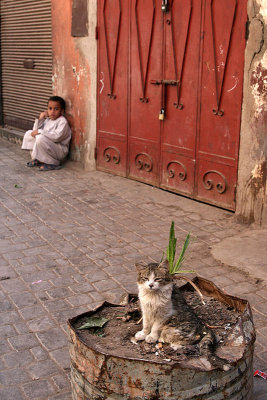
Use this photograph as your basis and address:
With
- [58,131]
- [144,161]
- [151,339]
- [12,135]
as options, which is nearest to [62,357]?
[151,339]

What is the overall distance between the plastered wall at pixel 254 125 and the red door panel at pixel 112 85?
2398 millimetres

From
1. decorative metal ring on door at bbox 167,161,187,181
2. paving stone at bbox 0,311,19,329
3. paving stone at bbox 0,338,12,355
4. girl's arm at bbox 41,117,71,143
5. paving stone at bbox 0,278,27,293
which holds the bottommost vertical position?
paving stone at bbox 0,338,12,355

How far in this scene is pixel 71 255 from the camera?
223 inches

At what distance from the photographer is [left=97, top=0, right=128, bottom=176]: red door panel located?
8195 mm

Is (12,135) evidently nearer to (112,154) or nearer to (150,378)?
(112,154)

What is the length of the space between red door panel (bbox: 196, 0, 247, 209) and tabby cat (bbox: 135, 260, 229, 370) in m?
3.98

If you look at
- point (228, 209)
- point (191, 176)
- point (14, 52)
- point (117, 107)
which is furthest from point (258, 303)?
point (14, 52)

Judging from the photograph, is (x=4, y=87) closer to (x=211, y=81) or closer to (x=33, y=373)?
(x=211, y=81)

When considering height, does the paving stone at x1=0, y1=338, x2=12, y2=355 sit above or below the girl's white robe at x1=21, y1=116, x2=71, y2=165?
below

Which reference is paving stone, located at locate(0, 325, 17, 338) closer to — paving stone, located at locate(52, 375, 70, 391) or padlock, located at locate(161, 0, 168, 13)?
paving stone, located at locate(52, 375, 70, 391)

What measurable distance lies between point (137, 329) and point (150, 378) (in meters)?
0.62

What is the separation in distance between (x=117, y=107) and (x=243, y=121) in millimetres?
2590

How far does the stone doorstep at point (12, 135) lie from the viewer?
11.2m

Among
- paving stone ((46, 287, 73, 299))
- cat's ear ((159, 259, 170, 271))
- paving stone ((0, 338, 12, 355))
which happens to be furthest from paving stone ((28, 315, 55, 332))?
cat's ear ((159, 259, 170, 271))
